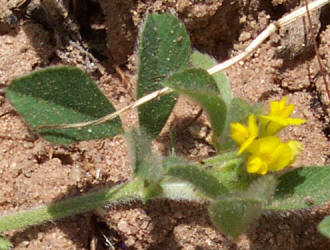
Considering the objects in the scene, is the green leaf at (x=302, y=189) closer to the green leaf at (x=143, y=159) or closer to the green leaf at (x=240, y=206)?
the green leaf at (x=240, y=206)

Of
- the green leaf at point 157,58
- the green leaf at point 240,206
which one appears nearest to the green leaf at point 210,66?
the green leaf at point 157,58

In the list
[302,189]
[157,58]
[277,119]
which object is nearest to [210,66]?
[157,58]

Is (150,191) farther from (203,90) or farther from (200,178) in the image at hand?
(203,90)

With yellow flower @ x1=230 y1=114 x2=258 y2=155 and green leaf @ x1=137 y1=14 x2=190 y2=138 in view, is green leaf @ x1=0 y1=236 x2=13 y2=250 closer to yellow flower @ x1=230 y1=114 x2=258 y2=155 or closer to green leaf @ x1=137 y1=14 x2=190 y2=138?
green leaf @ x1=137 y1=14 x2=190 y2=138

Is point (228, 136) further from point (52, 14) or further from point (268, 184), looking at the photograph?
point (52, 14)

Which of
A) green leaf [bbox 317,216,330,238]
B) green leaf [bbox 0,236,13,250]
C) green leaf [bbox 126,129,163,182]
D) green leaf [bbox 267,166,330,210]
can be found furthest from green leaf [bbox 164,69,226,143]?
green leaf [bbox 0,236,13,250]

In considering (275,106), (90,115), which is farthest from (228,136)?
(90,115)
